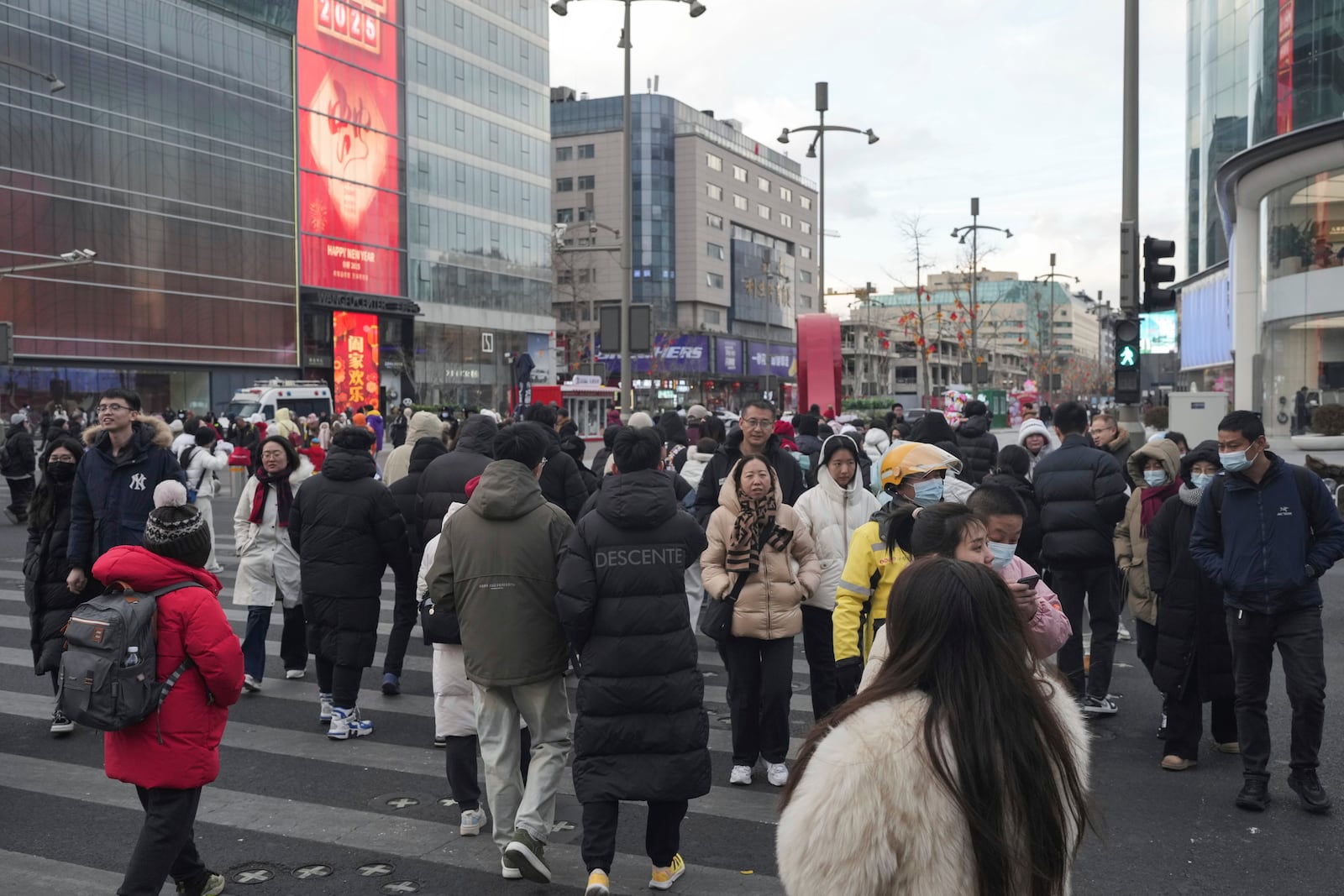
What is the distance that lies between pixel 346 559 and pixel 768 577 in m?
2.62

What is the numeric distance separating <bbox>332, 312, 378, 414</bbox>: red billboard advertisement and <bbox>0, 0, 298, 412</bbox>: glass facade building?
2.39 m

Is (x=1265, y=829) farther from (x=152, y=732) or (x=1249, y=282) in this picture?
(x=1249, y=282)

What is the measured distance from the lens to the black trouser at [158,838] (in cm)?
420

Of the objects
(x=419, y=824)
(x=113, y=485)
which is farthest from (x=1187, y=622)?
(x=113, y=485)

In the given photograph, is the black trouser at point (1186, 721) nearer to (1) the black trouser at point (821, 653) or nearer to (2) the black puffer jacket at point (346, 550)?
(1) the black trouser at point (821, 653)

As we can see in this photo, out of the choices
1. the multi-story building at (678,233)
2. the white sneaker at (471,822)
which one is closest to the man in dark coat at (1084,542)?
the white sneaker at (471,822)

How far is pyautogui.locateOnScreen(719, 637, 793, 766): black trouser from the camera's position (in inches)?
240

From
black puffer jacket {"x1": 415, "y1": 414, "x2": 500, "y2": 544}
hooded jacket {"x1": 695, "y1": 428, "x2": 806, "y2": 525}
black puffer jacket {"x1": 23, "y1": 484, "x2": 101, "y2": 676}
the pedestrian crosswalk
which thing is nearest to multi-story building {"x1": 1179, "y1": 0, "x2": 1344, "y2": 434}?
hooded jacket {"x1": 695, "y1": 428, "x2": 806, "y2": 525}

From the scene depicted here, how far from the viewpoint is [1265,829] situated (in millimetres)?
5547

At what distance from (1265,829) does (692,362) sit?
92.0 meters

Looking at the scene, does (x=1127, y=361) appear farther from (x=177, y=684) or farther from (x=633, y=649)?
(x=177, y=684)

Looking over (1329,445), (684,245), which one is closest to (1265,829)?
(1329,445)

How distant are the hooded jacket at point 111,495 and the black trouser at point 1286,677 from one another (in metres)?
6.11

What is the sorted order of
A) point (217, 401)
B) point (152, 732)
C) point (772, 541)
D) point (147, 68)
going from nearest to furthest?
1. point (152, 732)
2. point (772, 541)
3. point (147, 68)
4. point (217, 401)
